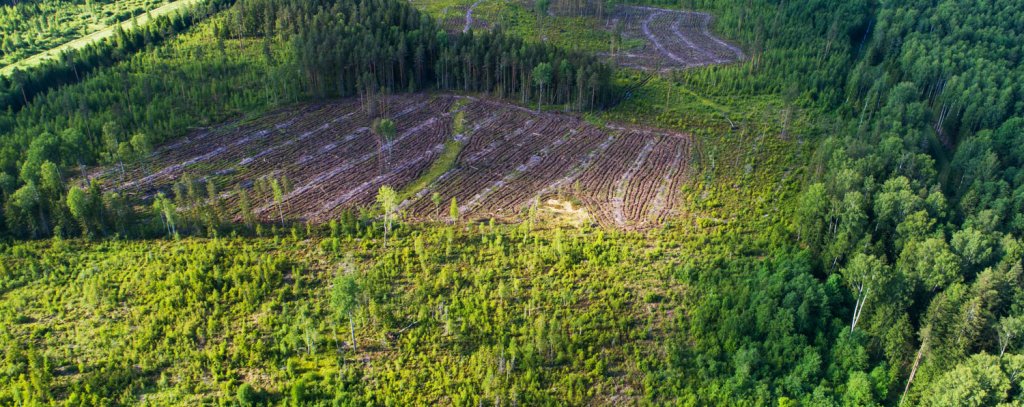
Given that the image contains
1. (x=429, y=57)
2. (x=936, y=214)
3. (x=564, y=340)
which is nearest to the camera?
(x=564, y=340)

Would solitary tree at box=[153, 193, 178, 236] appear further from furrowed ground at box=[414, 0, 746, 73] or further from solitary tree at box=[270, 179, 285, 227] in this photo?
furrowed ground at box=[414, 0, 746, 73]

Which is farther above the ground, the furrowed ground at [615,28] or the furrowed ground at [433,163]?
the furrowed ground at [615,28]

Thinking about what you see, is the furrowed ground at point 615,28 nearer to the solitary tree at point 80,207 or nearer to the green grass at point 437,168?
the green grass at point 437,168

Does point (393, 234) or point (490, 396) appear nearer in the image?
point (490, 396)

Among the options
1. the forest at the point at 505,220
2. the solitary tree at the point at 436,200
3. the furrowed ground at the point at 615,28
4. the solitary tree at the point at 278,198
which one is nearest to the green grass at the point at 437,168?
the forest at the point at 505,220

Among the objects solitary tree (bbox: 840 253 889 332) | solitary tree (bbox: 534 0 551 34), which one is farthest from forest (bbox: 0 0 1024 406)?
solitary tree (bbox: 534 0 551 34)

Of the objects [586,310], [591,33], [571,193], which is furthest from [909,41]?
[586,310]

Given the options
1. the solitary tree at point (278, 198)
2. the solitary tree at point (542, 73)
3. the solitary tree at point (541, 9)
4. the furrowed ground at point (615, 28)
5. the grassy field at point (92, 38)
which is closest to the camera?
the solitary tree at point (278, 198)

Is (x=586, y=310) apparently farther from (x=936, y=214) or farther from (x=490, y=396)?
(x=936, y=214)
